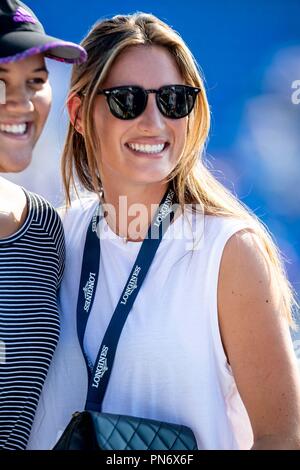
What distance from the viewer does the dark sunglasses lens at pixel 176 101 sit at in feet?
7.45

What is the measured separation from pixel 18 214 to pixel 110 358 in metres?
0.51

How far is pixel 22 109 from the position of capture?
77.4 inches

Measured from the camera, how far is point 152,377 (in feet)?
6.90

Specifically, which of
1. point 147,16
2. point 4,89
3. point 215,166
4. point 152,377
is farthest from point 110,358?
point 215,166

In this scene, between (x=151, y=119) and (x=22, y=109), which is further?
(x=151, y=119)

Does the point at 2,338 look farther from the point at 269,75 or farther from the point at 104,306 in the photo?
the point at 269,75

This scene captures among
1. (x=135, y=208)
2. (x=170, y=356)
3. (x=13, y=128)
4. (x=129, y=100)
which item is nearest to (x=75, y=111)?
(x=129, y=100)

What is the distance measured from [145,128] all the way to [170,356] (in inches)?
27.4

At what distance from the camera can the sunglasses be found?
2262 mm

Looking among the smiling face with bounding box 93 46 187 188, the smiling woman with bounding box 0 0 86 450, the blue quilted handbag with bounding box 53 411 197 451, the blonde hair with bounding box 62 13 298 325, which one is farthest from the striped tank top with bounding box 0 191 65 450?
the blonde hair with bounding box 62 13 298 325

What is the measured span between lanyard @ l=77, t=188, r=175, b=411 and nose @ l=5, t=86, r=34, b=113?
566 mm

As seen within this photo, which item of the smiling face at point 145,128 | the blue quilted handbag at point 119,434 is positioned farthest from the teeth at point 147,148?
the blue quilted handbag at point 119,434

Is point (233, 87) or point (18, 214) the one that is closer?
point (18, 214)

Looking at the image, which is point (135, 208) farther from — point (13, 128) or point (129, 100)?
point (13, 128)
